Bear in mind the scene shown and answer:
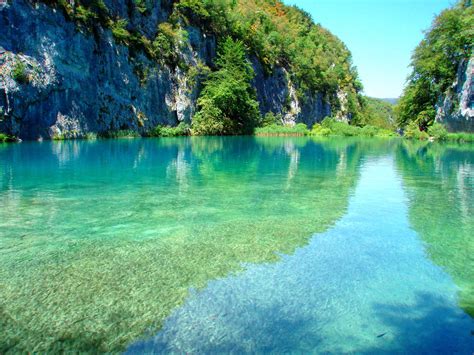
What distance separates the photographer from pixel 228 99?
55.2 metres

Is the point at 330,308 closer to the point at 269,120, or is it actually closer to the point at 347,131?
the point at 269,120

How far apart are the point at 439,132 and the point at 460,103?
4.28 meters

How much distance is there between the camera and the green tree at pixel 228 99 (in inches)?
2113

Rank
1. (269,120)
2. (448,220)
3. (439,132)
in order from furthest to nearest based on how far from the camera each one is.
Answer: (269,120)
(439,132)
(448,220)

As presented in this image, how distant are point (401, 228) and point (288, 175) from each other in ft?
25.8

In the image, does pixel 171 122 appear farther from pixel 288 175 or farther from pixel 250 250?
pixel 250 250

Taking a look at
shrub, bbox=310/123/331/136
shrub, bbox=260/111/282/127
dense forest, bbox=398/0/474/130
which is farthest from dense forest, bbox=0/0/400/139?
dense forest, bbox=398/0/474/130

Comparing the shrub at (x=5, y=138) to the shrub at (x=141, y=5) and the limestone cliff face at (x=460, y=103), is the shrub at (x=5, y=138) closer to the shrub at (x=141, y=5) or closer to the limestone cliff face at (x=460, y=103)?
the shrub at (x=141, y=5)

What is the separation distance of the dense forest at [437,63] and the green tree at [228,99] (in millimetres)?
24181

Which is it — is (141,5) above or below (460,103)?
above

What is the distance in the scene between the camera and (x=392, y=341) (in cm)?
383

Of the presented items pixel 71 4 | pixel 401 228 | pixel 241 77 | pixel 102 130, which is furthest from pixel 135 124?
pixel 401 228

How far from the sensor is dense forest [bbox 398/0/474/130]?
51.1m

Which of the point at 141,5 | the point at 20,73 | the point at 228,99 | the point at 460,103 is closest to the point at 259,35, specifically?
the point at 228,99
